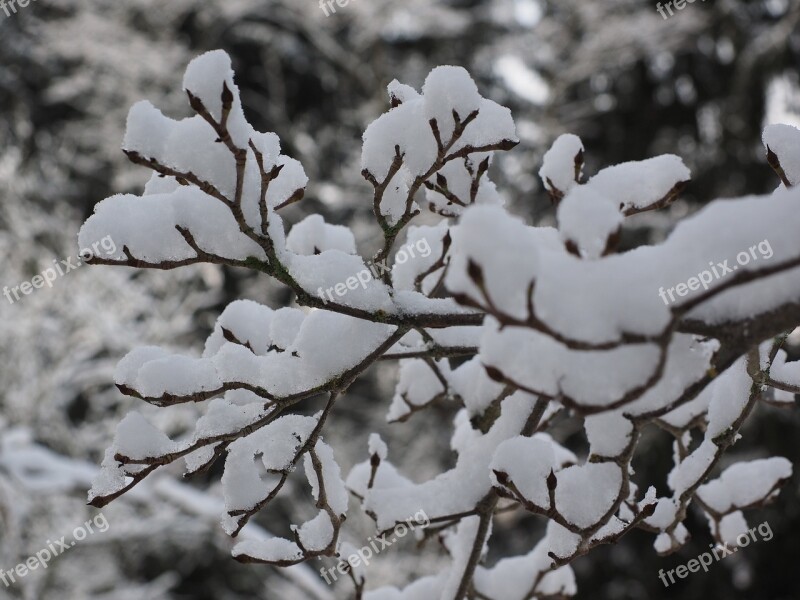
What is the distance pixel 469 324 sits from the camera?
87 centimetres

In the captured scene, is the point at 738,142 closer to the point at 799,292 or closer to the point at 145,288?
the point at 145,288

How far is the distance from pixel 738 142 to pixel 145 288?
557 cm

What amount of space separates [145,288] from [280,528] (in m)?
3.09

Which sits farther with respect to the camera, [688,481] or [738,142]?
[738,142]

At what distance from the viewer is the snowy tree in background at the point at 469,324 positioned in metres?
0.57

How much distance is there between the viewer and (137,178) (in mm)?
6285

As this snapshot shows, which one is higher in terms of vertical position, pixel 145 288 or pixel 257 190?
pixel 145 288

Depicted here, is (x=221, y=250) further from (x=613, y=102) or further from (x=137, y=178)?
(x=613, y=102)

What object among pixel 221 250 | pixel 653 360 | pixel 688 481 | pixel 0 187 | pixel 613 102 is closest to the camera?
pixel 653 360

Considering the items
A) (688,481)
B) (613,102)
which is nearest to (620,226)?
(688,481)

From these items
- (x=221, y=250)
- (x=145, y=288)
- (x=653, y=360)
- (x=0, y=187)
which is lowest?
(x=653, y=360)

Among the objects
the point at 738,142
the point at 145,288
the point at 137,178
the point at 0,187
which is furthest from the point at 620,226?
the point at 738,142

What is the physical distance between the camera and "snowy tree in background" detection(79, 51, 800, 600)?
0.57 meters

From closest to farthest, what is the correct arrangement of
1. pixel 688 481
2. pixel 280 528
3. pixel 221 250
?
pixel 221 250 < pixel 688 481 < pixel 280 528
